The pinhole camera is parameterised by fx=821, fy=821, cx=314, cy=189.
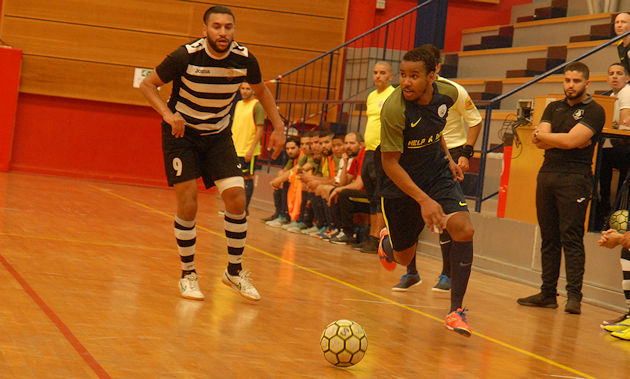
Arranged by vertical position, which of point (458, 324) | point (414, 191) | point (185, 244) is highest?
point (414, 191)

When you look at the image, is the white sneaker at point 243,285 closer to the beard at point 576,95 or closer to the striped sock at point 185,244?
the striped sock at point 185,244

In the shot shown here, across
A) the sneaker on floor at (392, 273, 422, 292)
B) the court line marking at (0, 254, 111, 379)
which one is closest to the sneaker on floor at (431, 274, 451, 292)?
the sneaker on floor at (392, 273, 422, 292)

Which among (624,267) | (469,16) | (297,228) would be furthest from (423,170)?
(469,16)

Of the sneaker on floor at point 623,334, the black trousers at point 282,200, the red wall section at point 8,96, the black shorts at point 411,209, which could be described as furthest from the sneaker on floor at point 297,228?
the red wall section at point 8,96

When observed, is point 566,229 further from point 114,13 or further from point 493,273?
point 114,13

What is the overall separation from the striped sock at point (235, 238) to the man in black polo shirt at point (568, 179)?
7.65 feet

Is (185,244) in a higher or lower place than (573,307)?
higher

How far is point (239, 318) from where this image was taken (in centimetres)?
430

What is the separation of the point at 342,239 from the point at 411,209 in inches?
163

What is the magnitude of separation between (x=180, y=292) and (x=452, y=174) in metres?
1.72

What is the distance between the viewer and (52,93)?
13.9 m

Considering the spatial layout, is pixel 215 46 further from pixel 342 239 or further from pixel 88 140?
pixel 88 140

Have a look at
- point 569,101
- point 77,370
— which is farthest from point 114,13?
point 77,370

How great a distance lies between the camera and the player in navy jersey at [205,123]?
4.57m
